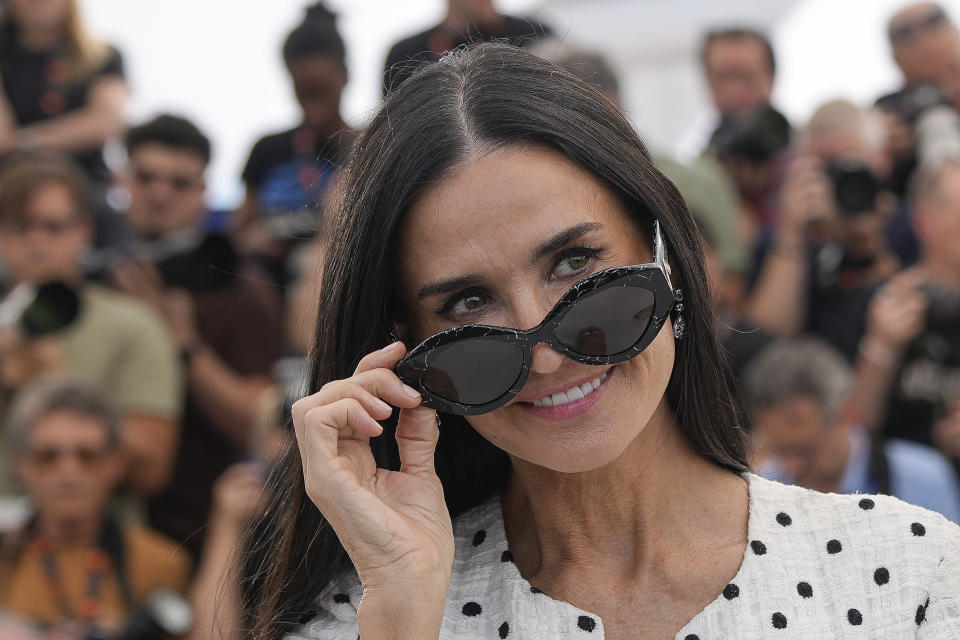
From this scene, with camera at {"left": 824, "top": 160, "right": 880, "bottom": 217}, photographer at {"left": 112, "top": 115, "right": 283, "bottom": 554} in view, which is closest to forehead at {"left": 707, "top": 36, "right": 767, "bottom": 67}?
camera at {"left": 824, "top": 160, "right": 880, "bottom": 217}

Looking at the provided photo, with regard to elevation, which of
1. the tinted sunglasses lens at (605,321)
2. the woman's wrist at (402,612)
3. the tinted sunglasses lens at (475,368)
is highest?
the tinted sunglasses lens at (605,321)

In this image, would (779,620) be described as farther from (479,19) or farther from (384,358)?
(479,19)

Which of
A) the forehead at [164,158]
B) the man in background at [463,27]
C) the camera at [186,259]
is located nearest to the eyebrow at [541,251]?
the man in background at [463,27]

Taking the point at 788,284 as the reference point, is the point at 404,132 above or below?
above

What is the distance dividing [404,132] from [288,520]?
0.74 meters

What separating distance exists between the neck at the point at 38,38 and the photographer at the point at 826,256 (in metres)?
3.58

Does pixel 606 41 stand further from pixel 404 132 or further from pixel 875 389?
pixel 404 132

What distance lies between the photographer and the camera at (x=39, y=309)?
485cm

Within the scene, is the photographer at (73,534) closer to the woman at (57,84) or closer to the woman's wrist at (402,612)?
the woman at (57,84)

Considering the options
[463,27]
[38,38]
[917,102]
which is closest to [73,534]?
[463,27]

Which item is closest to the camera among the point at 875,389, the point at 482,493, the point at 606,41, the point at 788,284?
the point at 482,493

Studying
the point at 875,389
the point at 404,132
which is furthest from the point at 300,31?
the point at 404,132

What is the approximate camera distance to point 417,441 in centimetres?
234

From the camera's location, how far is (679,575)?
2.25 metres
